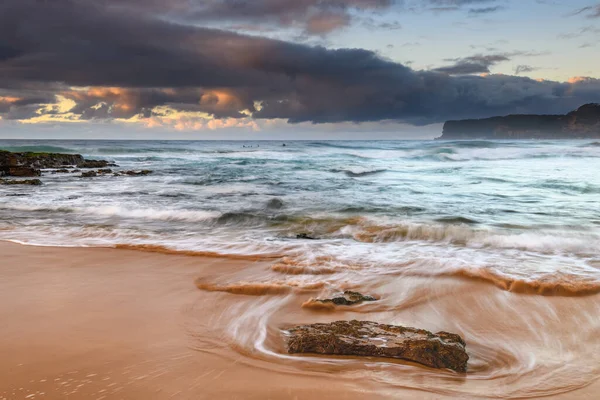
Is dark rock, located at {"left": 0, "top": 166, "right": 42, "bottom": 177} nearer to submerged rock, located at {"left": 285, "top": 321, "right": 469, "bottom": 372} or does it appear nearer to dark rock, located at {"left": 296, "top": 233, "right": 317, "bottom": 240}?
dark rock, located at {"left": 296, "top": 233, "right": 317, "bottom": 240}

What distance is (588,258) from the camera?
5.73 metres

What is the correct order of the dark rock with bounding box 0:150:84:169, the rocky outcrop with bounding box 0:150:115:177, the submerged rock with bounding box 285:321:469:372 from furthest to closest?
the dark rock with bounding box 0:150:84:169, the rocky outcrop with bounding box 0:150:115:177, the submerged rock with bounding box 285:321:469:372

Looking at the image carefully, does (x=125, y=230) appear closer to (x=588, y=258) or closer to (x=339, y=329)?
(x=339, y=329)

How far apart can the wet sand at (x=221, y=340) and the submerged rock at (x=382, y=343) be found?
89 millimetres

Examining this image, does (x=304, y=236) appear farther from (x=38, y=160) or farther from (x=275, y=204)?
(x=38, y=160)

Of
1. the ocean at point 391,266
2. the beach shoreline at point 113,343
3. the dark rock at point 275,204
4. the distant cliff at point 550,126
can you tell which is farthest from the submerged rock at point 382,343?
the distant cliff at point 550,126

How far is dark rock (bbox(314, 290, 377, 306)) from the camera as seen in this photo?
386cm

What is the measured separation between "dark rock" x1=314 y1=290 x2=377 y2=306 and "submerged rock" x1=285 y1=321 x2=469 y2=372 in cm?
72

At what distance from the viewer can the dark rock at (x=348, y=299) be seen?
3.86 meters

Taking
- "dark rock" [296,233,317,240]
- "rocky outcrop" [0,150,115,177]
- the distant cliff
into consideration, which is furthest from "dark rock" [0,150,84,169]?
the distant cliff

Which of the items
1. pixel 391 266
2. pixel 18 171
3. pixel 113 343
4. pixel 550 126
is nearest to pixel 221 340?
pixel 113 343

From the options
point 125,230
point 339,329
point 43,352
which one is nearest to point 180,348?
point 43,352

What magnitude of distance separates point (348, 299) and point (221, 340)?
125cm

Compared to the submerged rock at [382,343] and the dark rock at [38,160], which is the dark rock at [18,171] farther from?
the submerged rock at [382,343]
